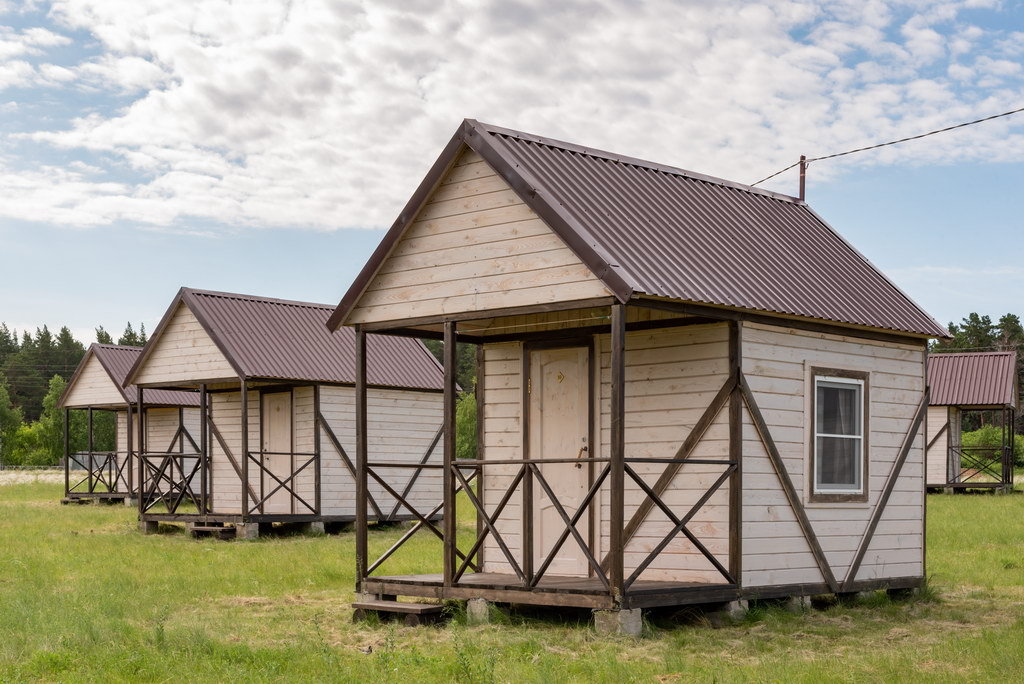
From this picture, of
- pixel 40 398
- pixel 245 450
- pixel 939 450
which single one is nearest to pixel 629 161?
pixel 245 450

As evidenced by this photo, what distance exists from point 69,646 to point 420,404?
52.0ft

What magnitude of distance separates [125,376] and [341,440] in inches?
486

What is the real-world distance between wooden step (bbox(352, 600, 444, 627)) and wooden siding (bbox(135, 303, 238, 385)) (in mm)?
11390

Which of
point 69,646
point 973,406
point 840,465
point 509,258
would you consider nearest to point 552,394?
point 509,258

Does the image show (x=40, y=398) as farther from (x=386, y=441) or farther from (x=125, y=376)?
(x=386, y=441)

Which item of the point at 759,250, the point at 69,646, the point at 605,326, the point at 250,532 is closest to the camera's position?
the point at 69,646

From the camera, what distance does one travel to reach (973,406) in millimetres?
39281

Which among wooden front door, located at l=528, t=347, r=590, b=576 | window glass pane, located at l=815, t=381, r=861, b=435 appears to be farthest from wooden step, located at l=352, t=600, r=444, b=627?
window glass pane, located at l=815, t=381, r=861, b=435

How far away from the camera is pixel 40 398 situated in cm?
10188

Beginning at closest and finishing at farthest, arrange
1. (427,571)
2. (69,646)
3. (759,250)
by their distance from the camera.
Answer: (69,646), (759,250), (427,571)

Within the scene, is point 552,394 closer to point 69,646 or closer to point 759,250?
point 759,250

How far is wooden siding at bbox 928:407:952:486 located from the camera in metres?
39.1

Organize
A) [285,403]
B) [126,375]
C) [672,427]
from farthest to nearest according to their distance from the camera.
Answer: [126,375] < [285,403] < [672,427]

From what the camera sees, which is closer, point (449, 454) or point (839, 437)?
point (449, 454)
